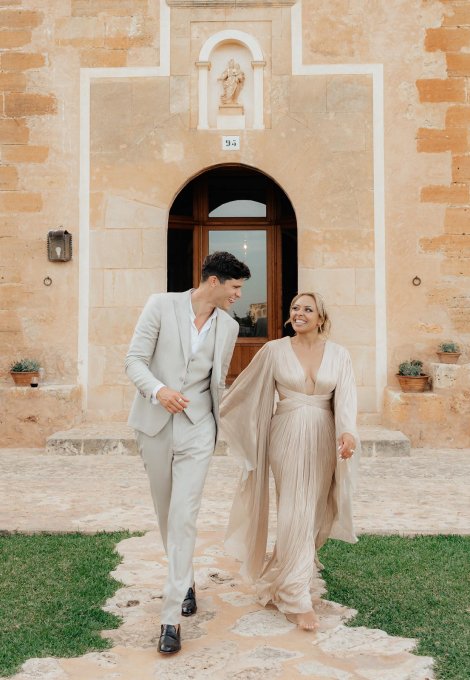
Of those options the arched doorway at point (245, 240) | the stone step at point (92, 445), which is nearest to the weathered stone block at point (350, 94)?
the arched doorway at point (245, 240)

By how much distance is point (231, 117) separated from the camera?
8.87m

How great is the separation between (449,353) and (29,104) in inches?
253

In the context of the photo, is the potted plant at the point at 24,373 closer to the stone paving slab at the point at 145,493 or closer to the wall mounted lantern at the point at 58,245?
the stone paving slab at the point at 145,493

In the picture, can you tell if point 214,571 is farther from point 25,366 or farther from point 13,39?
point 13,39

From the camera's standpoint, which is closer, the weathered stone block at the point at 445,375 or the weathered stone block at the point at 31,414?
the weathered stone block at the point at 445,375

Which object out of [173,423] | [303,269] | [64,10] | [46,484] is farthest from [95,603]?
[64,10]

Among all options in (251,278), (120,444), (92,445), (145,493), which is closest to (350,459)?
(145,493)

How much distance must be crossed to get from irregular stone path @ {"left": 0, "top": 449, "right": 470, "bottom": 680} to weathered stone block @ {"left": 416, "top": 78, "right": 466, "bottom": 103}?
4649mm

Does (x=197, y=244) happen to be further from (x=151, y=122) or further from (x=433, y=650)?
(x=433, y=650)

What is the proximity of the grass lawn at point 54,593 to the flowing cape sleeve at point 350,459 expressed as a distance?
4.15 feet

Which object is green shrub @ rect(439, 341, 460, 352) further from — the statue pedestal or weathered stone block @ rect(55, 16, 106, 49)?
weathered stone block @ rect(55, 16, 106, 49)

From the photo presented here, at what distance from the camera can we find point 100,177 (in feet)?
28.9

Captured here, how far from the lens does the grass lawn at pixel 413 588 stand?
2.96 m

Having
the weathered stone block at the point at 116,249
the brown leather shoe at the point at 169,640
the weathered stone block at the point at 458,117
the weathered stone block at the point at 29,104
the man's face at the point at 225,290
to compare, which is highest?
the weathered stone block at the point at 29,104
